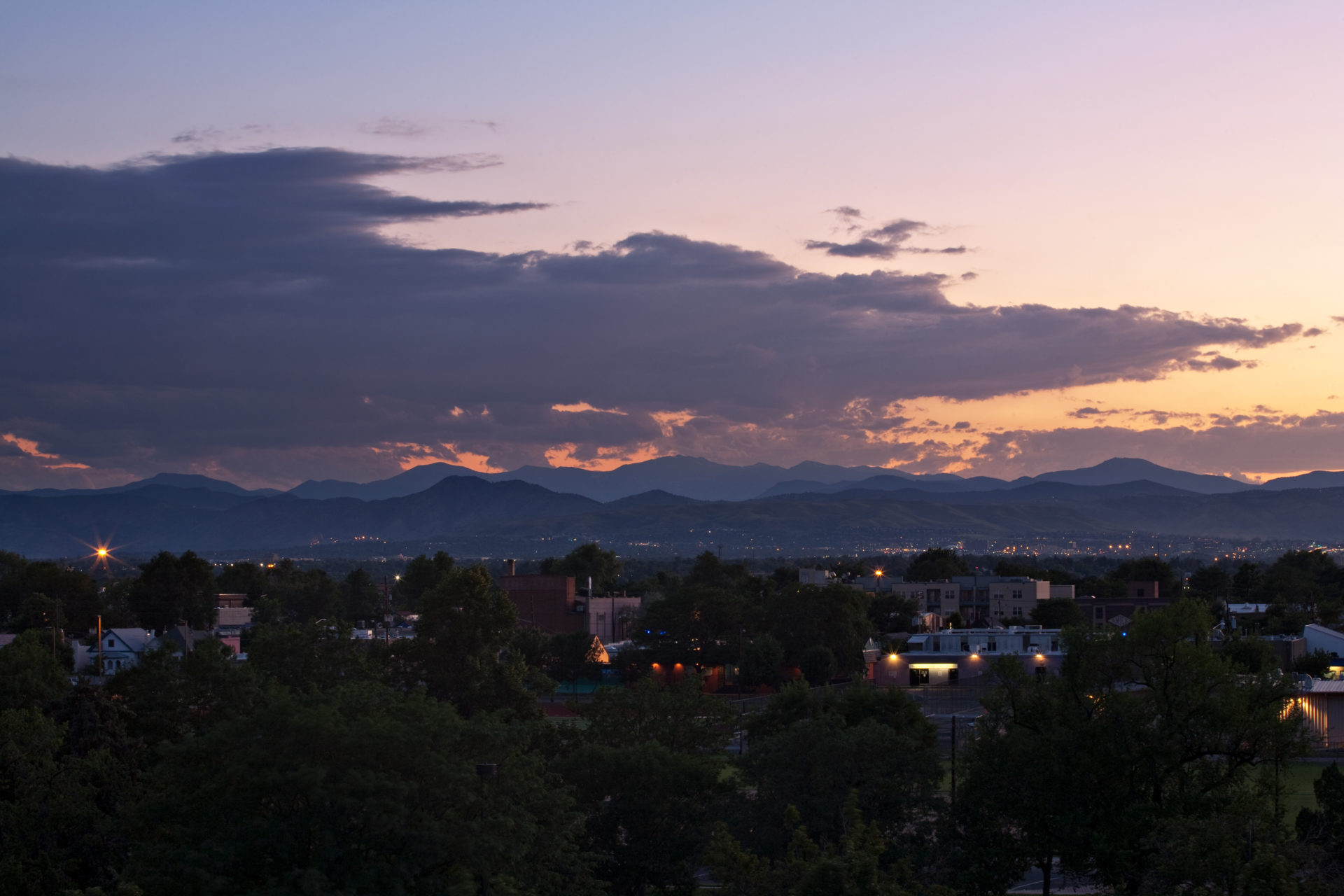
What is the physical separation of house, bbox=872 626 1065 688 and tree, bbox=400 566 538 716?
44.8 meters

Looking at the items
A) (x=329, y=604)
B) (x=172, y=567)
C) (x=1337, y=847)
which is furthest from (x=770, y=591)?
(x=1337, y=847)

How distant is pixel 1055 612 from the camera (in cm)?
11294

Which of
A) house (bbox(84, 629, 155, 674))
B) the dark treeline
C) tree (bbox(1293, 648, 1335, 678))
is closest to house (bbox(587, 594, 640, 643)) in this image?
house (bbox(84, 629, 155, 674))

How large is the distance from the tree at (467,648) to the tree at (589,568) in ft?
290

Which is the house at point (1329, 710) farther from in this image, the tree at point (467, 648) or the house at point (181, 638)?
the house at point (181, 638)

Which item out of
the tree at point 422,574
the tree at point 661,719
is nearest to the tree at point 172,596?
the tree at point 422,574

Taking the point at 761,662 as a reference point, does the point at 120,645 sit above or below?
above

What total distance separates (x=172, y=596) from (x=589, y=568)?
46465mm

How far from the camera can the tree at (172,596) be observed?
10988 centimetres

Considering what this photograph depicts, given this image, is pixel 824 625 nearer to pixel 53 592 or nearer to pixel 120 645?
pixel 120 645

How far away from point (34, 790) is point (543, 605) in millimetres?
82840

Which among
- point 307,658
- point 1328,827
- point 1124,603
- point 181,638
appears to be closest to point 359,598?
point 181,638

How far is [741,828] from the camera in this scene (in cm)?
3331

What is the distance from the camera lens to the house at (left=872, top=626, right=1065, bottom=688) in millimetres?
92125
